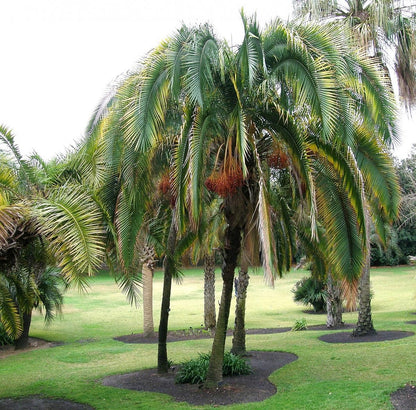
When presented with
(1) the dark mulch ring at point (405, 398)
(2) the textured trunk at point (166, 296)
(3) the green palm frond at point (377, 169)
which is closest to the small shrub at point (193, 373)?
(2) the textured trunk at point (166, 296)

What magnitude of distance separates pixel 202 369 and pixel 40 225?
514 cm

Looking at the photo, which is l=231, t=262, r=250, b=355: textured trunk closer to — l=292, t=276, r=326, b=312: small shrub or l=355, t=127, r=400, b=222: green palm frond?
l=355, t=127, r=400, b=222: green palm frond

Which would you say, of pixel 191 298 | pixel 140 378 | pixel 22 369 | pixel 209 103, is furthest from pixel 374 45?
pixel 191 298

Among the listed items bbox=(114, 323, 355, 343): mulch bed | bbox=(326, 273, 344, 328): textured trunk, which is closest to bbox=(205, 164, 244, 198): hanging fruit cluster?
bbox=(114, 323, 355, 343): mulch bed

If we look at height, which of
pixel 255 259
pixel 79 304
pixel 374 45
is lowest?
pixel 79 304

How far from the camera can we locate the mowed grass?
9.41 meters

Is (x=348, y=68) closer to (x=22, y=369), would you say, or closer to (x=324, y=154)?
(x=324, y=154)

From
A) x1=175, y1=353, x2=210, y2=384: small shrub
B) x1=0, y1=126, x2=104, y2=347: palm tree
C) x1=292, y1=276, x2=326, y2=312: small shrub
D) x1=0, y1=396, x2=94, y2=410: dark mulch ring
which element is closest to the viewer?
x1=0, y1=126, x2=104, y2=347: palm tree

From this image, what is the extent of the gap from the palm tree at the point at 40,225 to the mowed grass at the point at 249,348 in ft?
4.59

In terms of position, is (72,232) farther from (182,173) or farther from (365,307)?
(365,307)

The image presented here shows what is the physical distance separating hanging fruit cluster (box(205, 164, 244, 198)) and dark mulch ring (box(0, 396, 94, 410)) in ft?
15.3

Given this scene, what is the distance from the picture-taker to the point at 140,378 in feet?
38.8

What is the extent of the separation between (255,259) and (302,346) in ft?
15.4

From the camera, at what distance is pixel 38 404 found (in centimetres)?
999
